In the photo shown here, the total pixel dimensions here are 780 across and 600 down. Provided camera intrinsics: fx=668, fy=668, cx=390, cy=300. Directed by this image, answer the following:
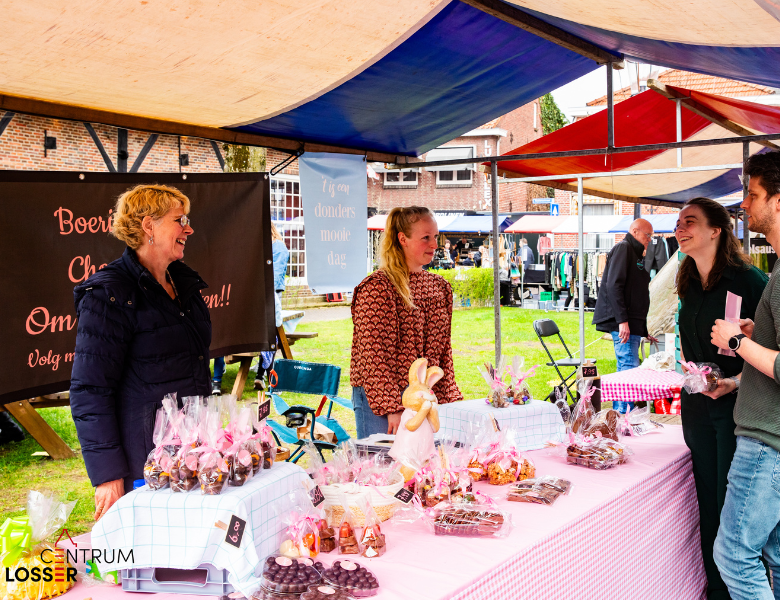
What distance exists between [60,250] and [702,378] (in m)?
2.73

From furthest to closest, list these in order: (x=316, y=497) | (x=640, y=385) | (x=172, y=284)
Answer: (x=640, y=385) → (x=172, y=284) → (x=316, y=497)

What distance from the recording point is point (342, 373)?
905 centimetres

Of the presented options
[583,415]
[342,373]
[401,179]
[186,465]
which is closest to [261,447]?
[186,465]

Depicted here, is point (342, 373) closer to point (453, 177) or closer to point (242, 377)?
point (242, 377)

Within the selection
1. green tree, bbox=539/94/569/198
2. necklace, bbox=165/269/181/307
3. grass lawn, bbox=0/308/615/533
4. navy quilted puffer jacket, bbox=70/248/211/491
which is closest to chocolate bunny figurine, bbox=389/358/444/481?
navy quilted puffer jacket, bbox=70/248/211/491

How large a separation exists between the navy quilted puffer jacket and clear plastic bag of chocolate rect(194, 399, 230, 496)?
352mm

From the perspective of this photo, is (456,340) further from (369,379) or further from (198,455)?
(198,455)

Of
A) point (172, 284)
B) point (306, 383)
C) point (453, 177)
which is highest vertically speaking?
point (453, 177)

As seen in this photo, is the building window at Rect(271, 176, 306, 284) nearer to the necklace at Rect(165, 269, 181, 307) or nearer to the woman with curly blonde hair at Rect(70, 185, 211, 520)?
the necklace at Rect(165, 269, 181, 307)

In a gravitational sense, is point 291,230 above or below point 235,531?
above

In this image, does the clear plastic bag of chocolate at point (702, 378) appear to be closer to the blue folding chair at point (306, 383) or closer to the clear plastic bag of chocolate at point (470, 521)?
the clear plastic bag of chocolate at point (470, 521)

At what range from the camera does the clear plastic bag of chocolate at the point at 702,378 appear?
2.45 meters

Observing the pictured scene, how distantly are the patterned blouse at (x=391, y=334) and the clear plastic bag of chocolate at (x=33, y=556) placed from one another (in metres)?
1.37

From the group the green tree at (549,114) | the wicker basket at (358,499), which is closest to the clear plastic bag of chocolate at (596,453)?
the wicker basket at (358,499)
